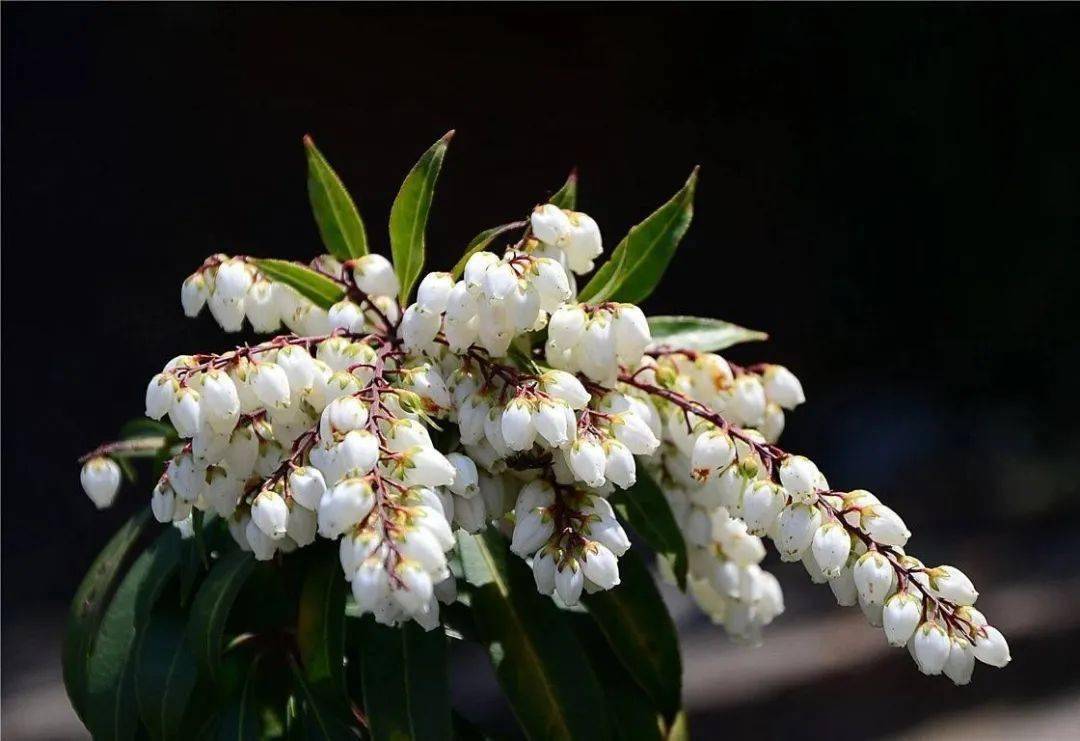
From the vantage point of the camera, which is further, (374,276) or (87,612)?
(87,612)

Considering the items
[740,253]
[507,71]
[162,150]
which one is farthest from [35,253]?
[740,253]

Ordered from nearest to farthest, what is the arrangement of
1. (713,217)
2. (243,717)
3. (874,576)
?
(874,576) → (243,717) → (713,217)

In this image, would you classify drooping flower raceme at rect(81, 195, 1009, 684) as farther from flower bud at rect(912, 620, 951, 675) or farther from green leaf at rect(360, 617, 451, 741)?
green leaf at rect(360, 617, 451, 741)

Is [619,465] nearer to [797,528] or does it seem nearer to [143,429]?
[797,528]

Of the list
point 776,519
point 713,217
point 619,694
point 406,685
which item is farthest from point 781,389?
point 713,217

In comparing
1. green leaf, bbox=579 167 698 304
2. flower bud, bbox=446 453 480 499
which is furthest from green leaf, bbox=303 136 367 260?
flower bud, bbox=446 453 480 499

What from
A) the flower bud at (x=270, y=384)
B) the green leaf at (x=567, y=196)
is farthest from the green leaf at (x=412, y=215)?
the flower bud at (x=270, y=384)

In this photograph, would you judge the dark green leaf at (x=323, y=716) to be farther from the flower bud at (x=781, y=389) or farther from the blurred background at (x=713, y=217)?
the blurred background at (x=713, y=217)
